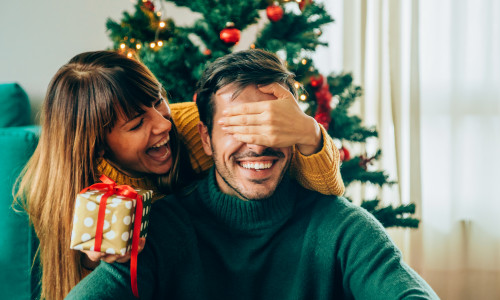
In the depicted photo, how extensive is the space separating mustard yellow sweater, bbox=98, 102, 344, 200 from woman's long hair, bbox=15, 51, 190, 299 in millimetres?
101

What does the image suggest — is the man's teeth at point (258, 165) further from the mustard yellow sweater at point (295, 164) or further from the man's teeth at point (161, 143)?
the man's teeth at point (161, 143)

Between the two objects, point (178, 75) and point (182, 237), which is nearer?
point (182, 237)

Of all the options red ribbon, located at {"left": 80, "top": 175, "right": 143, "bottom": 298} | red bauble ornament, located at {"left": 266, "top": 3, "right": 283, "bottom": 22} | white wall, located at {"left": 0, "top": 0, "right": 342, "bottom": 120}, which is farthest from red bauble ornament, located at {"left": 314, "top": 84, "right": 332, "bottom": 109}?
white wall, located at {"left": 0, "top": 0, "right": 342, "bottom": 120}

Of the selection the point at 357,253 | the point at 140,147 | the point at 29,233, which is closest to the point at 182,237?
the point at 140,147

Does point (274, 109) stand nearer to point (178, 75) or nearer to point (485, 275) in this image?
point (178, 75)

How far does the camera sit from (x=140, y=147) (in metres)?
1.16

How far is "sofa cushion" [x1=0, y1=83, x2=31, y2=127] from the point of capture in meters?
1.85

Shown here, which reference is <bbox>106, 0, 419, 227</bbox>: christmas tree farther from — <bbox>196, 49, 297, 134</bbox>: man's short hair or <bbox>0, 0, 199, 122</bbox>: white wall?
<bbox>0, 0, 199, 122</bbox>: white wall

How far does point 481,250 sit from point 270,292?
6.38 ft

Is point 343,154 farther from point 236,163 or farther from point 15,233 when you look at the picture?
point 15,233

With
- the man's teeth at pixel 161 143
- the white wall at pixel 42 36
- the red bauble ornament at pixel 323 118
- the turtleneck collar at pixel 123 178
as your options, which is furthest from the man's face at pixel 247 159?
A: the white wall at pixel 42 36

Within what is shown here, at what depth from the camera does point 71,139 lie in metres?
1.14

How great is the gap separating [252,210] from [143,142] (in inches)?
14.9

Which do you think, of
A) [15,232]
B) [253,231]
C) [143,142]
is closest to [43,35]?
[15,232]
